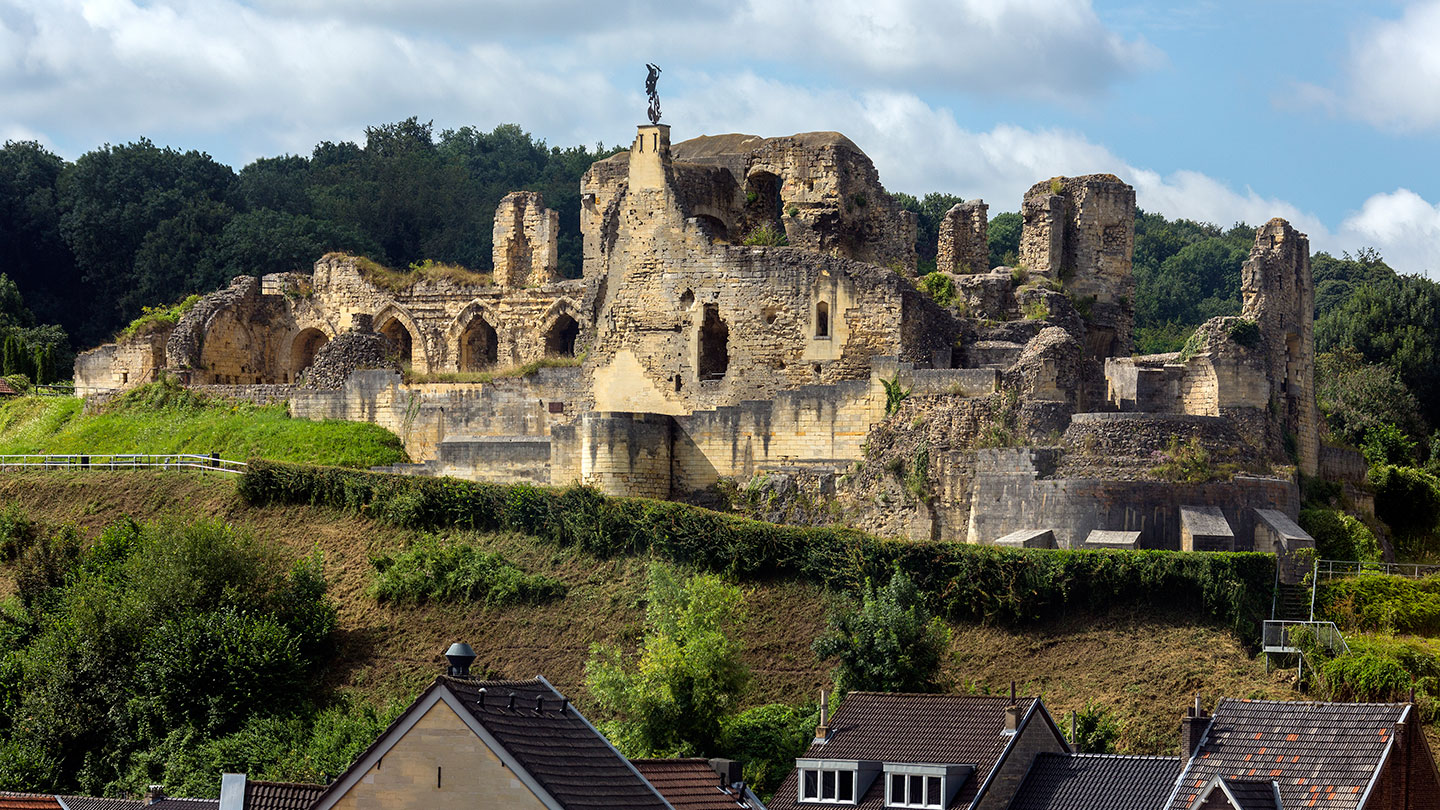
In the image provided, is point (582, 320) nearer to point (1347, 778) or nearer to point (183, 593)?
point (183, 593)

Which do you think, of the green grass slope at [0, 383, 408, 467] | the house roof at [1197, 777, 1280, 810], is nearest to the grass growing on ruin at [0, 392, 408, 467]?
the green grass slope at [0, 383, 408, 467]

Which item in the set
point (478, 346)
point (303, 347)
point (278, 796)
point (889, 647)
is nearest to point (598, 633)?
point (889, 647)

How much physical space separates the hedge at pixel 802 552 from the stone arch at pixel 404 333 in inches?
416

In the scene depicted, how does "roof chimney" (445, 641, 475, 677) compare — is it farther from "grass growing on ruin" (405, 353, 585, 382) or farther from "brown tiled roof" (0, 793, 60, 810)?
"grass growing on ruin" (405, 353, 585, 382)

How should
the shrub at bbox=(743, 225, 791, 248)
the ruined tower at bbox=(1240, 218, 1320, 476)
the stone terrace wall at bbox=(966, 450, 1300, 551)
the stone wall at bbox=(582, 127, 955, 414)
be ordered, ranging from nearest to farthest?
the stone terrace wall at bbox=(966, 450, 1300, 551) < the ruined tower at bbox=(1240, 218, 1320, 476) < the stone wall at bbox=(582, 127, 955, 414) < the shrub at bbox=(743, 225, 791, 248)

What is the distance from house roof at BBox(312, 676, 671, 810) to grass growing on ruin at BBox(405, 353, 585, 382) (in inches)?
901

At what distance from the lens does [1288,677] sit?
105 feet

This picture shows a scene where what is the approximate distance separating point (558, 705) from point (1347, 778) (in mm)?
8829

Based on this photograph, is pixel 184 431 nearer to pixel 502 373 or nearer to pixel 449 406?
pixel 449 406

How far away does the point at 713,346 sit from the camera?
45281mm

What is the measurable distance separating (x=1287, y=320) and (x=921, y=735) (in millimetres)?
19665

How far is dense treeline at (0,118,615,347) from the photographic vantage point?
71.9 metres

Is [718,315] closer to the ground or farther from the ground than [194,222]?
closer to the ground

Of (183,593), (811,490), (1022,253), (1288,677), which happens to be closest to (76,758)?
(183,593)
